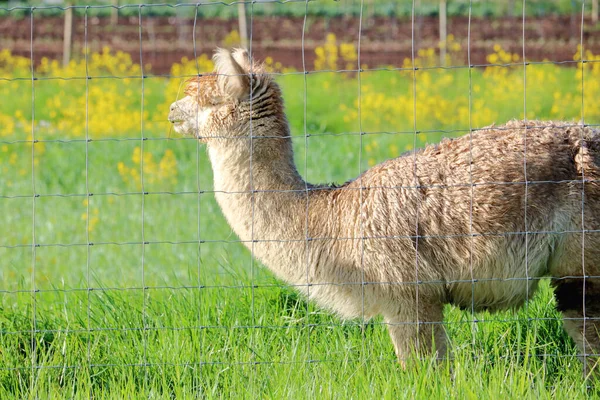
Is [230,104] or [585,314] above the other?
[230,104]

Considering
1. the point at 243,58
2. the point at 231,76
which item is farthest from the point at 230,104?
the point at 243,58

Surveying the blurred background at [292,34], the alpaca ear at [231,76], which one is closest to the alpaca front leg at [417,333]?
the alpaca ear at [231,76]

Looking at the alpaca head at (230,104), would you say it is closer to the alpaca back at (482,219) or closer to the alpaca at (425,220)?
the alpaca at (425,220)

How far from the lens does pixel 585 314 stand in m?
4.68

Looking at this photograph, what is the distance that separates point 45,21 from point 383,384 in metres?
25.4

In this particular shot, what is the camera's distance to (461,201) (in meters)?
4.63

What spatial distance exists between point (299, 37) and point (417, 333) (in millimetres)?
21238

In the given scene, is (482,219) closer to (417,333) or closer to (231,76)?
(417,333)

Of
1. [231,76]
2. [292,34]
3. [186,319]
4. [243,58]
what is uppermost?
[292,34]

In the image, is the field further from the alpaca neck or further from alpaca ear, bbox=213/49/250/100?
alpaca ear, bbox=213/49/250/100

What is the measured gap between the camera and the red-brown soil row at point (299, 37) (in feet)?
74.1

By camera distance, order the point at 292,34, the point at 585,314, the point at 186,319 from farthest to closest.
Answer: the point at 292,34, the point at 186,319, the point at 585,314

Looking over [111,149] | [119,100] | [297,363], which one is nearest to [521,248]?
[297,363]

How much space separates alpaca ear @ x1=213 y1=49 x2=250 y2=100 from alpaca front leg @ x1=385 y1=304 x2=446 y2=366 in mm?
1422
